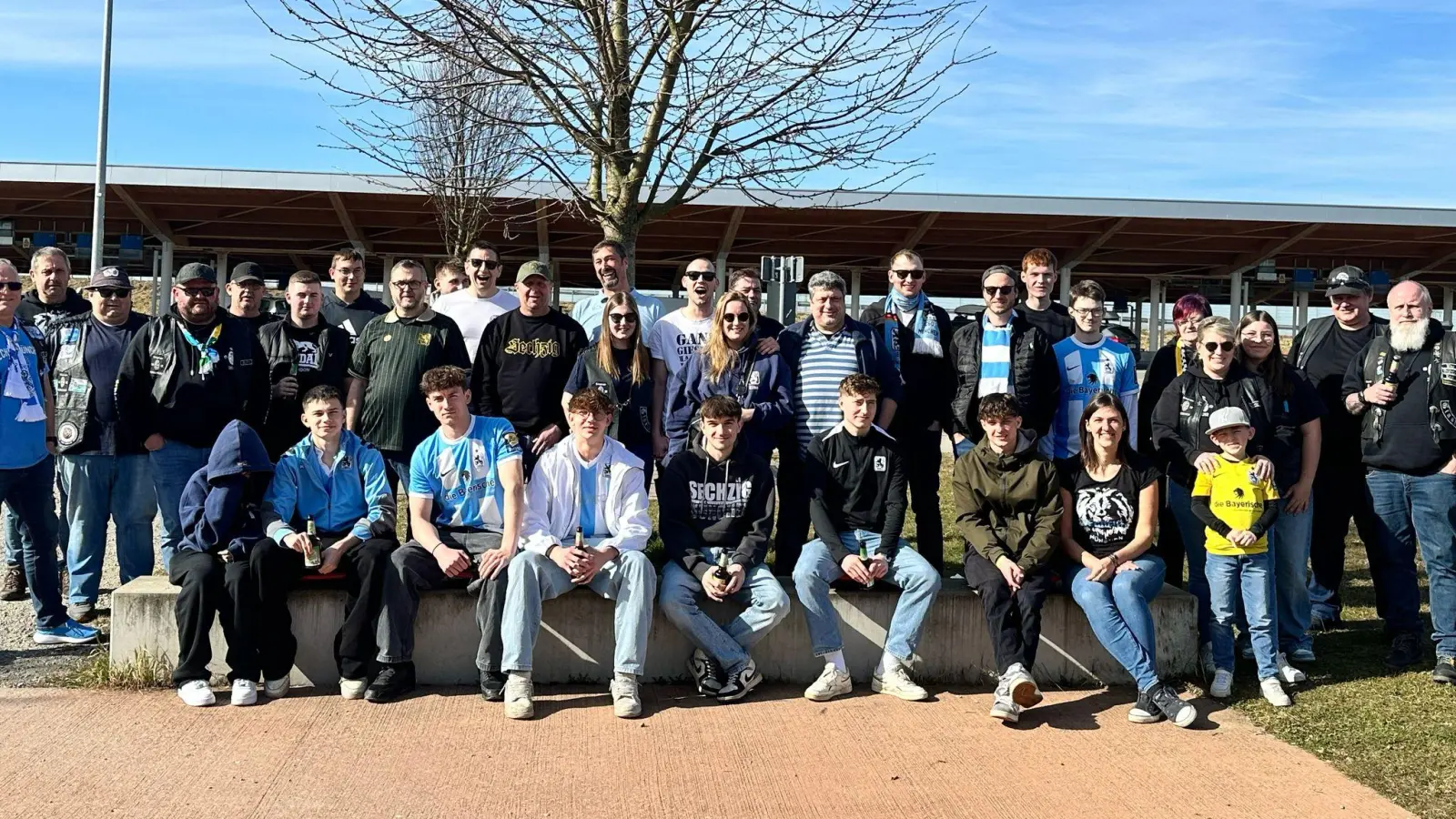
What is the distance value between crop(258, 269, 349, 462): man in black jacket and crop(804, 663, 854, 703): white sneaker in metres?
3.05

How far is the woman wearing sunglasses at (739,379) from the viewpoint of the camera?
19.3ft

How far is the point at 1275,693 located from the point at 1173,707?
61 cm

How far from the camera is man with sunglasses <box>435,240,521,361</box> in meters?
6.66

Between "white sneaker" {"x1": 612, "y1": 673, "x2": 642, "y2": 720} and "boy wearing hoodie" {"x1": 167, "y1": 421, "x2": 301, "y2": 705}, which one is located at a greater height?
"boy wearing hoodie" {"x1": 167, "y1": 421, "x2": 301, "y2": 705}

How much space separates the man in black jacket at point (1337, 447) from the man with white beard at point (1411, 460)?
0.24 m

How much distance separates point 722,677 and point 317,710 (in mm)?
1753

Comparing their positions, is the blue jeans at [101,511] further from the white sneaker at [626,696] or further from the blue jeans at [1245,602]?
the blue jeans at [1245,602]

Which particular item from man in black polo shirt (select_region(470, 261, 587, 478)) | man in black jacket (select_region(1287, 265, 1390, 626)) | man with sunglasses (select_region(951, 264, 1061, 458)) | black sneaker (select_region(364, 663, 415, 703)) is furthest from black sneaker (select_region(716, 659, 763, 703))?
man in black jacket (select_region(1287, 265, 1390, 626))

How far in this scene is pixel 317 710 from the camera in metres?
4.85

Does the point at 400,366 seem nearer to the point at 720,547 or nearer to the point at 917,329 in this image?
the point at 720,547

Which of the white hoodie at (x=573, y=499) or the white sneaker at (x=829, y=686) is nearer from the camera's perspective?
the white sneaker at (x=829, y=686)

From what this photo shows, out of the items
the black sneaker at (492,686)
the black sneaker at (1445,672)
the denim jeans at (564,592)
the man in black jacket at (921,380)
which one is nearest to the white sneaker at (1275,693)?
the black sneaker at (1445,672)

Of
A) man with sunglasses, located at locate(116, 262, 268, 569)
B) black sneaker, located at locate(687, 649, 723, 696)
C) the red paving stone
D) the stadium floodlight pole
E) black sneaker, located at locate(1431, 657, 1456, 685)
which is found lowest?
the red paving stone

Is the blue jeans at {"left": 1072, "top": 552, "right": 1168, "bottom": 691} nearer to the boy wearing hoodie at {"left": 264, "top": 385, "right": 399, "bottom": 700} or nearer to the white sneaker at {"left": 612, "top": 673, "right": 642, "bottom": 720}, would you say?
the white sneaker at {"left": 612, "top": 673, "right": 642, "bottom": 720}
